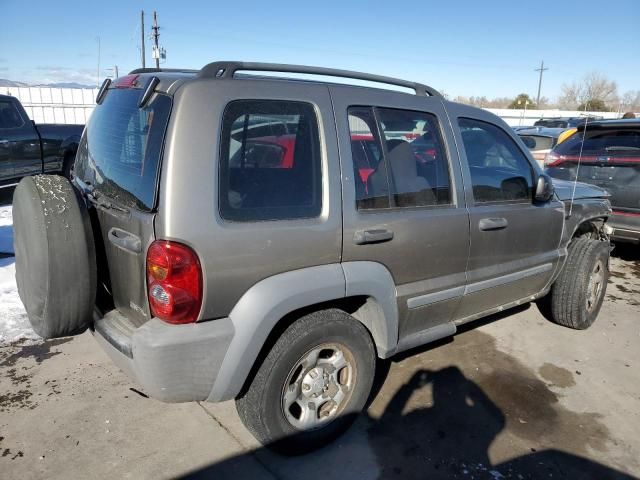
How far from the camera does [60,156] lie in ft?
27.8

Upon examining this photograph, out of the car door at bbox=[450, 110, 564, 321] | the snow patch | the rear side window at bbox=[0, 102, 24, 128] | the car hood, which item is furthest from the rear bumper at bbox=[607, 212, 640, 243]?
the rear side window at bbox=[0, 102, 24, 128]

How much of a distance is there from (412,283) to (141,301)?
148 centimetres

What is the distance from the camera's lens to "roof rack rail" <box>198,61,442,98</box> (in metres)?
2.15

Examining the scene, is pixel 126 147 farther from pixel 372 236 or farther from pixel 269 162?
pixel 372 236

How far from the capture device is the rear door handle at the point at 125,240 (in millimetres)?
2051

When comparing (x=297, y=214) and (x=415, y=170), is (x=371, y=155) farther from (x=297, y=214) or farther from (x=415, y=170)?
(x=297, y=214)

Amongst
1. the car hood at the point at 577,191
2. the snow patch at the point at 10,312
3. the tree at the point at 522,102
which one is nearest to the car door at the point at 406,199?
the car hood at the point at 577,191

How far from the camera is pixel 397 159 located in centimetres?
271

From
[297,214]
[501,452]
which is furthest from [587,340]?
[297,214]

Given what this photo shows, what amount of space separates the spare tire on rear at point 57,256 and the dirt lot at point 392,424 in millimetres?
702

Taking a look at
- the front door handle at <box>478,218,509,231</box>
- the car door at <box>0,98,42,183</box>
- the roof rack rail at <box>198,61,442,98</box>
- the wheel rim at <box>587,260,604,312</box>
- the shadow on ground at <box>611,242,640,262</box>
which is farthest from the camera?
the car door at <box>0,98,42,183</box>

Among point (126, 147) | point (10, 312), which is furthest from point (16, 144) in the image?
point (126, 147)

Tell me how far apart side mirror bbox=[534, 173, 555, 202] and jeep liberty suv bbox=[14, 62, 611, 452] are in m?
0.45

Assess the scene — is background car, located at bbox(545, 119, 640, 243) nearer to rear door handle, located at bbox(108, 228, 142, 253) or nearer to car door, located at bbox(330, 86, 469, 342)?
car door, located at bbox(330, 86, 469, 342)
